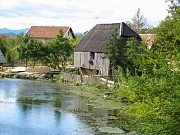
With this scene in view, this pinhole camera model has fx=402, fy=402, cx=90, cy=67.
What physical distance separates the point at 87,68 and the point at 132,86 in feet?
104

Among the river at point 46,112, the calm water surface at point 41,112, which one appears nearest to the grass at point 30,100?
the river at point 46,112

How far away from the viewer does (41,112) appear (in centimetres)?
2383

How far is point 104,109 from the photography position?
2469cm

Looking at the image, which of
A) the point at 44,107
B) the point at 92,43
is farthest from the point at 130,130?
the point at 92,43

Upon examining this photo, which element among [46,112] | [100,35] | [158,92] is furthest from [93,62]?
[158,92]

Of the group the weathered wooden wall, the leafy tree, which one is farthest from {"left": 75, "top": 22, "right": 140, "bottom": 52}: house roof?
the leafy tree

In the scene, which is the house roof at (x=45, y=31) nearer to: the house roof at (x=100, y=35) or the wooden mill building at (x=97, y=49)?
the wooden mill building at (x=97, y=49)

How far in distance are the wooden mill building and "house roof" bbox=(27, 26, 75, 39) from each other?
86.7 feet

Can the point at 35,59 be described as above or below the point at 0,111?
above

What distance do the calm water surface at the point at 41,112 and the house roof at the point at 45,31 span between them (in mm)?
33349

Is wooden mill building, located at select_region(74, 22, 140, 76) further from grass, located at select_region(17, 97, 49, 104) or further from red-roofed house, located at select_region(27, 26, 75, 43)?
red-roofed house, located at select_region(27, 26, 75, 43)

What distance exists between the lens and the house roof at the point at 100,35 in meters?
37.2

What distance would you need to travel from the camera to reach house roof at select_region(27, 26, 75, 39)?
68.8 metres

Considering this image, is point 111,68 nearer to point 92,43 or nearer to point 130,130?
point 92,43
